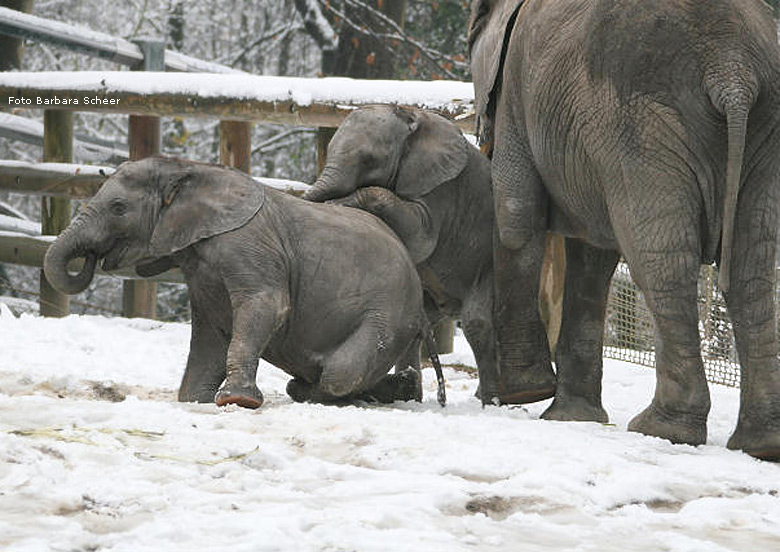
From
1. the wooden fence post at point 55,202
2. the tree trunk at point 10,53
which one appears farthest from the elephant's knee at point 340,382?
the tree trunk at point 10,53

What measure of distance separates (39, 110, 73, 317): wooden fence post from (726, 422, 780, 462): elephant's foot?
613cm

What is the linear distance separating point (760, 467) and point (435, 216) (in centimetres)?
218

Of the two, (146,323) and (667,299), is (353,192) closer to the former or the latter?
(667,299)

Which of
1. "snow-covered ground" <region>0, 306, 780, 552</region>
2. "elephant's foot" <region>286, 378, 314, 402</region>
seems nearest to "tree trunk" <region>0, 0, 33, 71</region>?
"elephant's foot" <region>286, 378, 314, 402</region>

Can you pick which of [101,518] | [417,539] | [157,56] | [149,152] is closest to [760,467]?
[417,539]

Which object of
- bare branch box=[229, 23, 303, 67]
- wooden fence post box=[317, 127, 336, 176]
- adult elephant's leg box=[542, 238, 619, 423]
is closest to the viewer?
adult elephant's leg box=[542, 238, 619, 423]

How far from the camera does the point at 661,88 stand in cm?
449

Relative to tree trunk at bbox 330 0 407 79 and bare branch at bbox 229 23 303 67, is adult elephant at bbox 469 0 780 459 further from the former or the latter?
bare branch at bbox 229 23 303 67

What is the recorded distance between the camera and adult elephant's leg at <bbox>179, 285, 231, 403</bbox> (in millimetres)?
5329

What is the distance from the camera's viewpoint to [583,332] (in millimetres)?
5633

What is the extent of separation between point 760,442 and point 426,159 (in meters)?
2.08

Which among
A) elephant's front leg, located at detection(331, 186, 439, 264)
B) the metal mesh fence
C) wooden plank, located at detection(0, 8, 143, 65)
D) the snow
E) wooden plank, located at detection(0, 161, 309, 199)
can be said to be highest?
wooden plank, located at detection(0, 8, 143, 65)

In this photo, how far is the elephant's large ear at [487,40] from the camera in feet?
17.9

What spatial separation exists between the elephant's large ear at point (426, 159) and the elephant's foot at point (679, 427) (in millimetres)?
1720
